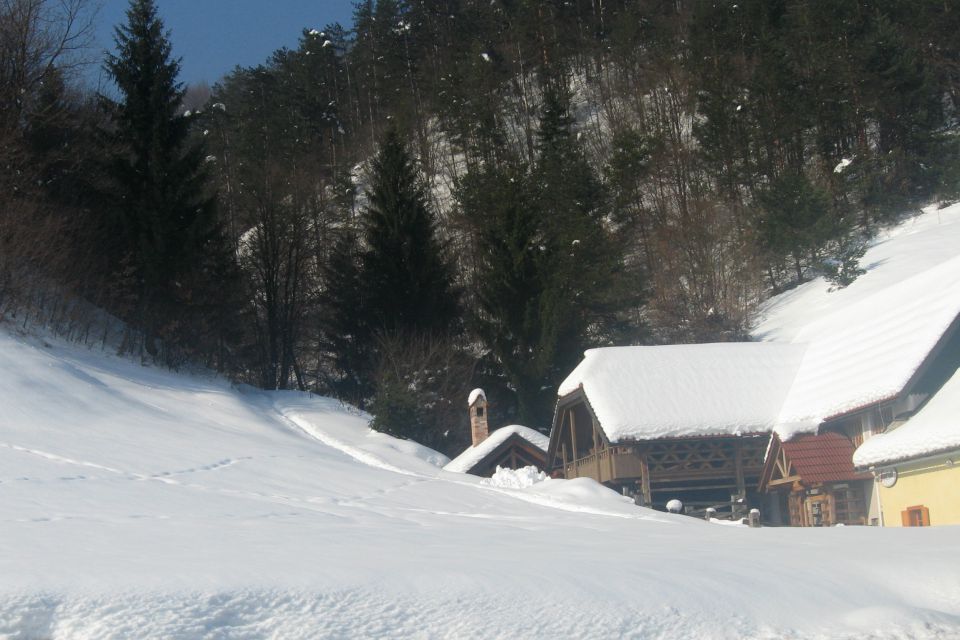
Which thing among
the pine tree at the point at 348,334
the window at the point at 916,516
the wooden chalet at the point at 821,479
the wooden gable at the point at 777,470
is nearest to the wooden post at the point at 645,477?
the wooden gable at the point at 777,470

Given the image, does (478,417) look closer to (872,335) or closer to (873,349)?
(872,335)

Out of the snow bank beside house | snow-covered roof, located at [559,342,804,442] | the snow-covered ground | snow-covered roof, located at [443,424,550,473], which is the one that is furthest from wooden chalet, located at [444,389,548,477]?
the snow-covered ground

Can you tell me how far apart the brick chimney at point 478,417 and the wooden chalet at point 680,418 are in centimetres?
438

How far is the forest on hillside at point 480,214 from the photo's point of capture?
35.2 m

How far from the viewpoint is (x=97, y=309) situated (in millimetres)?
34719

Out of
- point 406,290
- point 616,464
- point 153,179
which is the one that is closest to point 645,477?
point 616,464

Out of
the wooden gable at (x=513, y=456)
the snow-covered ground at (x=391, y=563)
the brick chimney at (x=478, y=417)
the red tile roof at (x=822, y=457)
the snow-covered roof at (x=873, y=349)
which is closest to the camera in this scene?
the snow-covered ground at (x=391, y=563)

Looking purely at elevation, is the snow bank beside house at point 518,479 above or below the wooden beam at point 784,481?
below

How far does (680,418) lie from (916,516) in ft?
26.0

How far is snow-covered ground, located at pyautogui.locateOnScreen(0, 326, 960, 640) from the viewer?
24.5ft

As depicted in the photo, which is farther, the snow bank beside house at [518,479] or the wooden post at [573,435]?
the wooden post at [573,435]

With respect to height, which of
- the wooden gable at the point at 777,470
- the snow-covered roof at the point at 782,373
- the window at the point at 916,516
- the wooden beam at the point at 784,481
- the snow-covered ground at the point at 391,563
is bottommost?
the snow-covered ground at the point at 391,563

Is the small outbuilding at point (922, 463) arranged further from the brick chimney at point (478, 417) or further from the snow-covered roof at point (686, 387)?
the brick chimney at point (478, 417)

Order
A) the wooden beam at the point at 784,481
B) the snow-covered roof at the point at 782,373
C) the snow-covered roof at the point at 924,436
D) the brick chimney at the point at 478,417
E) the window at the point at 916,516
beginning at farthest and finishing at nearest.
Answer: the brick chimney at the point at 478,417
the wooden beam at the point at 784,481
the snow-covered roof at the point at 782,373
the window at the point at 916,516
the snow-covered roof at the point at 924,436
